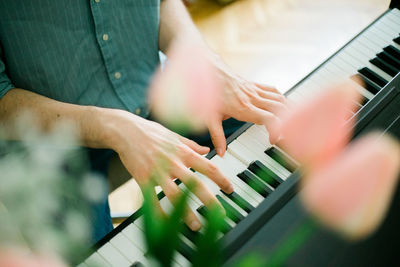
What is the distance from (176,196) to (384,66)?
0.68 m

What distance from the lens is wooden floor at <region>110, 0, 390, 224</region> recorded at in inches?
85.9

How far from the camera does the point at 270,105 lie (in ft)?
2.97

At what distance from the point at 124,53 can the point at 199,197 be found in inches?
19.9

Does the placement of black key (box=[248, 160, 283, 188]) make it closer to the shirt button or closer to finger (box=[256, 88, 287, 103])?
finger (box=[256, 88, 287, 103])

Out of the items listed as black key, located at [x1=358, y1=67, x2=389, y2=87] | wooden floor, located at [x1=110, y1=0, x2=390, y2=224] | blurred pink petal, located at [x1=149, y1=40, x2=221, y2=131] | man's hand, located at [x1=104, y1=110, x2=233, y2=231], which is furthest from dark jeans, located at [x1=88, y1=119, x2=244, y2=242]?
wooden floor, located at [x1=110, y1=0, x2=390, y2=224]

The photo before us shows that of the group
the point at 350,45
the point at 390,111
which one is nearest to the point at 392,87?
the point at 390,111

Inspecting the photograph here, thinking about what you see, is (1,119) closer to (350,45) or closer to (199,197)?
(199,197)

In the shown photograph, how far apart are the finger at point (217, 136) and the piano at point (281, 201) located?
14 mm

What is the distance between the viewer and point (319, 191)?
19.5 inches

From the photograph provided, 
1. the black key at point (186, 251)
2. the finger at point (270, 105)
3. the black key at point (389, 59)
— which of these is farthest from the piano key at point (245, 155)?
the black key at point (389, 59)

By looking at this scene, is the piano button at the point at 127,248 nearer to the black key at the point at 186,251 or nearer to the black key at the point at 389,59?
the black key at the point at 186,251

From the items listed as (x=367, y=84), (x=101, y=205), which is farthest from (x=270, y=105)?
(x=101, y=205)

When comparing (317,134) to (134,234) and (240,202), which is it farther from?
(134,234)

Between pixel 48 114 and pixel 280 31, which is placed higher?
pixel 48 114
